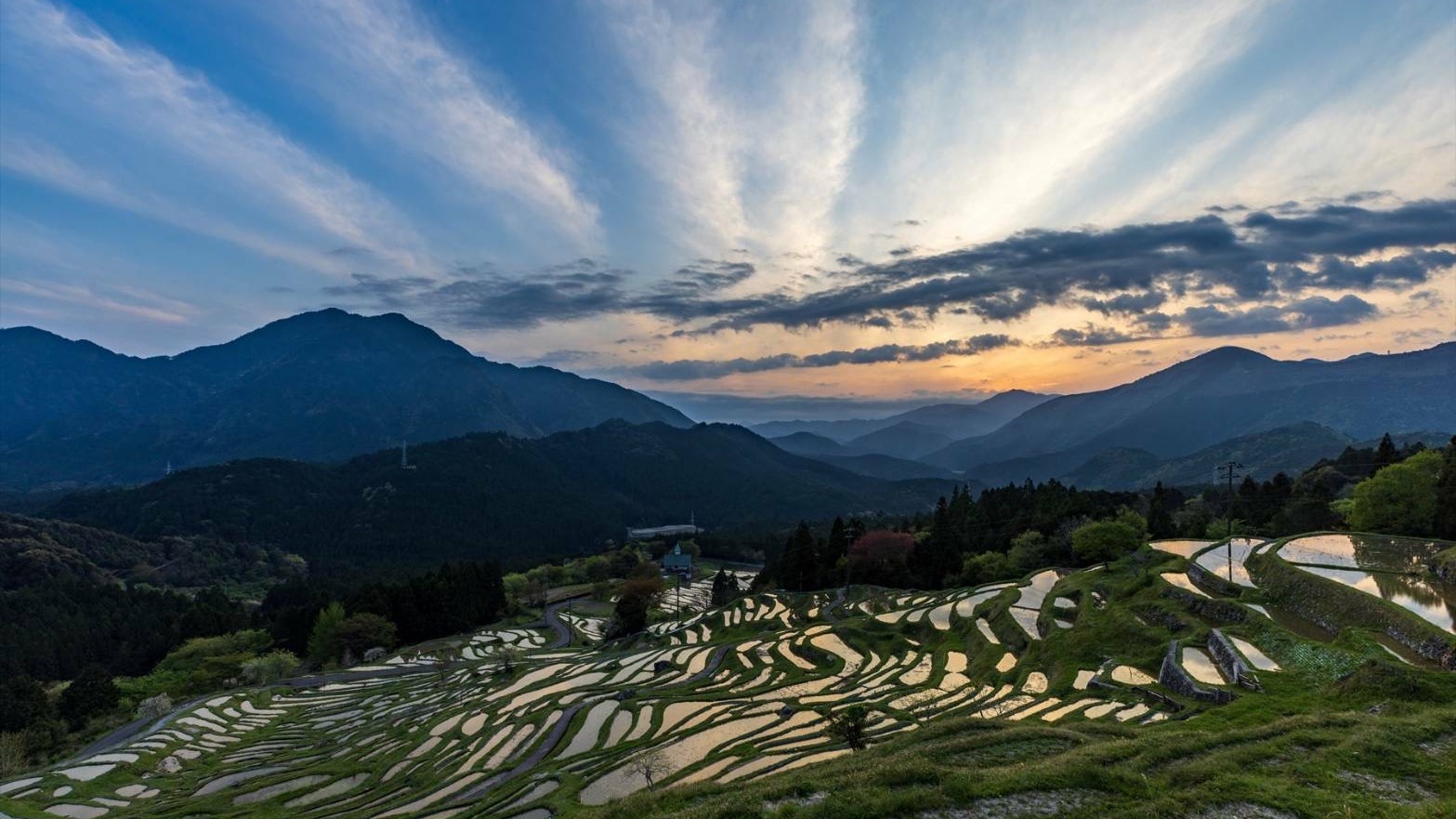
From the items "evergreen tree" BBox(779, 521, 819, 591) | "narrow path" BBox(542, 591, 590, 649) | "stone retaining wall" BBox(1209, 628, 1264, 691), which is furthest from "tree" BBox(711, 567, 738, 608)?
"stone retaining wall" BBox(1209, 628, 1264, 691)

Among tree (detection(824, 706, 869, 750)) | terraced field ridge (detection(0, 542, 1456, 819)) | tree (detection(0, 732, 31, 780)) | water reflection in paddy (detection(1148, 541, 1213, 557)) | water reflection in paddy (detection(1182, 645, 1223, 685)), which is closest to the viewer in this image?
terraced field ridge (detection(0, 542, 1456, 819))

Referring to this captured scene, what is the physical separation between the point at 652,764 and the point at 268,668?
8685 cm

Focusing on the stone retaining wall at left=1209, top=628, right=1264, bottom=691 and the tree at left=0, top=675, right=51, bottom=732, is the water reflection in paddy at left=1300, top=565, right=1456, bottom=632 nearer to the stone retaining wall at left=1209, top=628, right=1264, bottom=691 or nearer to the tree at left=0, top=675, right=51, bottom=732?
the stone retaining wall at left=1209, top=628, right=1264, bottom=691

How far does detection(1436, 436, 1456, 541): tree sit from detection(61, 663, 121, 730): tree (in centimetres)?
14149

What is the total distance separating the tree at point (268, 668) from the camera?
3541 inches

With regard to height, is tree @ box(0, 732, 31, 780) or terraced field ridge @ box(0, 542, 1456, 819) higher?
terraced field ridge @ box(0, 542, 1456, 819)

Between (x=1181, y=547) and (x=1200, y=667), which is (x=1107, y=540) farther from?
(x=1200, y=667)

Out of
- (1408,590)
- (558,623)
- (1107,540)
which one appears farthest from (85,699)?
(1408,590)

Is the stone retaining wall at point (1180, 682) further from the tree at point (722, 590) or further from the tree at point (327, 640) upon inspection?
the tree at point (327, 640)

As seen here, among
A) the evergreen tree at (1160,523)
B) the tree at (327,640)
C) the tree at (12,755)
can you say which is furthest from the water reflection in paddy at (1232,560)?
the tree at (327,640)

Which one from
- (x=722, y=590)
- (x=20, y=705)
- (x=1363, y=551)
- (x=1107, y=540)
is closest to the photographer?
(x=1363, y=551)

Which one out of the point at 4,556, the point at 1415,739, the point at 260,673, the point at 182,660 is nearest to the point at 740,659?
the point at 1415,739

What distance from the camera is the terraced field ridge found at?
16.9 m

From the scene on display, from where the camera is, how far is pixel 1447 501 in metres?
55.9
